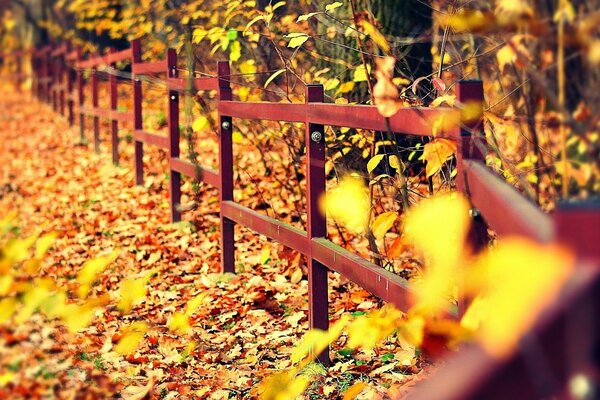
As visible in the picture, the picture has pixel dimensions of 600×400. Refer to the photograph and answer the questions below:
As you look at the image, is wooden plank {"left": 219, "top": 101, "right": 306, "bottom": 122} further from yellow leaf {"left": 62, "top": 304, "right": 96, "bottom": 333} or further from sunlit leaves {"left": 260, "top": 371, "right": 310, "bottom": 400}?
yellow leaf {"left": 62, "top": 304, "right": 96, "bottom": 333}

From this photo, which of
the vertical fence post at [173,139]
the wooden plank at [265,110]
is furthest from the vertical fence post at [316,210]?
the vertical fence post at [173,139]

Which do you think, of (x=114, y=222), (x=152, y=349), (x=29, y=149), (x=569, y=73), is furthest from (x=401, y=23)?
(x=29, y=149)

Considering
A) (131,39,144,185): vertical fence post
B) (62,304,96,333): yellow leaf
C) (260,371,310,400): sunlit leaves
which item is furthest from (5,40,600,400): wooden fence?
(131,39,144,185): vertical fence post

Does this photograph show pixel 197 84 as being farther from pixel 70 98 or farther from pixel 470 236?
pixel 70 98

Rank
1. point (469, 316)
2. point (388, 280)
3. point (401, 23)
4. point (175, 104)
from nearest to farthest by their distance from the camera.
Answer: point (469, 316) < point (388, 280) < point (401, 23) < point (175, 104)

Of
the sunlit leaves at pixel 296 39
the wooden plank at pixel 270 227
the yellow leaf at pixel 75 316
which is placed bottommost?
the wooden plank at pixel 270 227

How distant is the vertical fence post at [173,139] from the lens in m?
8.16

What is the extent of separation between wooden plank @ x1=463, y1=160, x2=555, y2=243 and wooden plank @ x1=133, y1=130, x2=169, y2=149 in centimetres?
599

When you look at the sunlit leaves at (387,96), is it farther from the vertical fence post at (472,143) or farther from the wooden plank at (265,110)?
the wooden plank at (265,110)

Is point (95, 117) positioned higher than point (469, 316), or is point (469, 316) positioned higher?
point (469, 316)

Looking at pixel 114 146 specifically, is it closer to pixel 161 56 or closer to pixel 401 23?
pixel 161 56

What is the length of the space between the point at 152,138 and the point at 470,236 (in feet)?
21.8

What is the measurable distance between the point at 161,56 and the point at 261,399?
10.4 metres

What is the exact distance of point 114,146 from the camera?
38.8 ft
